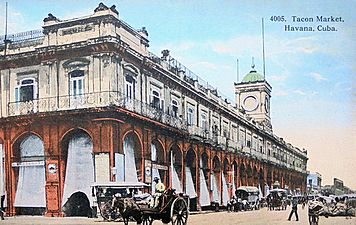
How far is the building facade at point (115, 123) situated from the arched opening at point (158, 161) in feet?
0.03

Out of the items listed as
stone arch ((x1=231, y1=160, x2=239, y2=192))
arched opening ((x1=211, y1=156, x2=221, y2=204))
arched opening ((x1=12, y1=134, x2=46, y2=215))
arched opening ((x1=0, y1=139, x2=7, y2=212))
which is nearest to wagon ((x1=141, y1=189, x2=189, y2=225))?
arched opening ((x1=211, y1=156, x2=221, y2=204))

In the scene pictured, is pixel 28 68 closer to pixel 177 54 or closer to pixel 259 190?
pixel 177 54

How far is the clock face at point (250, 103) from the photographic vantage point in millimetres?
8007

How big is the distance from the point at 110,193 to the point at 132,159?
39cm

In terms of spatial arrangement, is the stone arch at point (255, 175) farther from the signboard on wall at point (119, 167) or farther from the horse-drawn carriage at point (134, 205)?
the signboard on wall at point (119, 167)

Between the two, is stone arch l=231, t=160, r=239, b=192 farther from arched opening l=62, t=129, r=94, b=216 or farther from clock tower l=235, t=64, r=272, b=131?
arched opening l=62, t=129, r=94, b=216

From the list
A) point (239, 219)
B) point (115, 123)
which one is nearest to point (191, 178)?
point (239, 219)

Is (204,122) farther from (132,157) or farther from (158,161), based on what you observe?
(132,157)

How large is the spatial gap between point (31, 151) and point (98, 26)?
1.41 m

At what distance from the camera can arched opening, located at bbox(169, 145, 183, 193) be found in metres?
7.93

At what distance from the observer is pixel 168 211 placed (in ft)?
24.9

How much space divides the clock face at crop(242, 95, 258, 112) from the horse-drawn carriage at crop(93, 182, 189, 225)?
3.71 ft

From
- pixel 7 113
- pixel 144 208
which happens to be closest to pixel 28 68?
pixel 7 113

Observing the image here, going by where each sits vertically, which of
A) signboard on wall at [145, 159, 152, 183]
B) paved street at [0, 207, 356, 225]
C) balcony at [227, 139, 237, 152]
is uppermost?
balcony at [227, 139, 237, 152]
